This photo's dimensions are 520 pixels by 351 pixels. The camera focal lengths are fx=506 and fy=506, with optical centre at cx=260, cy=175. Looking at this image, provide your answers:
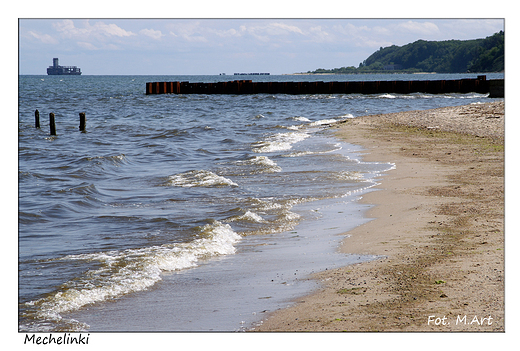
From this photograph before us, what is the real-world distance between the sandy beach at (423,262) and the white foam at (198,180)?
3472 millimetres

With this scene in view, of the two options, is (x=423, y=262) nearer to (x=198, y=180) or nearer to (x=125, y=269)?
(x=125, y=269)

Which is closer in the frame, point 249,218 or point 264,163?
point 249,218

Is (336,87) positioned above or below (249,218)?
above

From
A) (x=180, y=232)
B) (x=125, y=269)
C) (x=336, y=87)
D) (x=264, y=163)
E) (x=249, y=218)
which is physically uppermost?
(x=336, y=87)

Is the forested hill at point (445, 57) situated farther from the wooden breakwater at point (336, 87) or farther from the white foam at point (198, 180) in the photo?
the white foam at point (198, 180)

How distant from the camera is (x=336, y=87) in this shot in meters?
56.4

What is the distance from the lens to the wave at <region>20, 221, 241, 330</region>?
484 cm

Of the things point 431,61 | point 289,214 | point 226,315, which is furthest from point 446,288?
point 431,61

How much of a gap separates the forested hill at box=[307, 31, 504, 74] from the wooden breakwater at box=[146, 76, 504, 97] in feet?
191

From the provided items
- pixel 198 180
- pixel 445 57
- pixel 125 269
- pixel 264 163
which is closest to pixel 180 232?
pixel 125 269

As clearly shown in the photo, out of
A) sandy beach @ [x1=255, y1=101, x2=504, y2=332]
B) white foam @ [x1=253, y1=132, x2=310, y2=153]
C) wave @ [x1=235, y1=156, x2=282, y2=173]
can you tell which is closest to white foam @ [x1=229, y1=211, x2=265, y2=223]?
sandy beach @ [x1=255, y1=101, x2=504, y2=332]

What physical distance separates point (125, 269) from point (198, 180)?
583 cm

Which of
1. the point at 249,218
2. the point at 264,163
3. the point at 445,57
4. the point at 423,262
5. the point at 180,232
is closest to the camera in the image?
the point at 423,262

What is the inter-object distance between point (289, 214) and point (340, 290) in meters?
3.56
